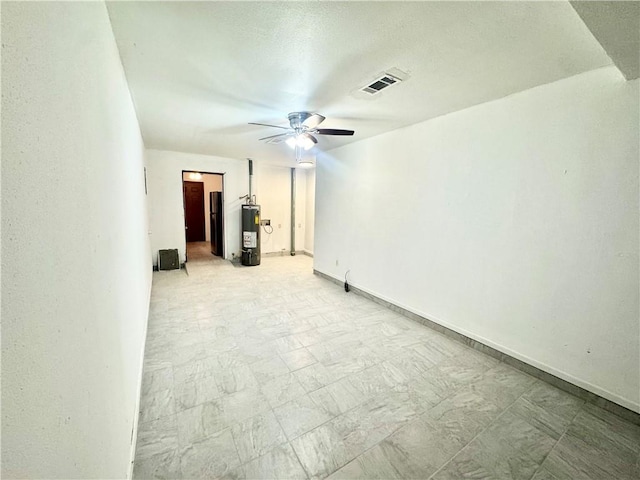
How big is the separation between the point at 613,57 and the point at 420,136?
1.75 metres

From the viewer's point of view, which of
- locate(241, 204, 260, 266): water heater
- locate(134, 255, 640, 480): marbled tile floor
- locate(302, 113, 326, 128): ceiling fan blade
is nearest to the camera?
locate(134, 255, 640, 480): marbled tile floor

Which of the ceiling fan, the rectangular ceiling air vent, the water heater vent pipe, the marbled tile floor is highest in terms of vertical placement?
the rectangular ceiling air vent

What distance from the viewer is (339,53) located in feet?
5.93

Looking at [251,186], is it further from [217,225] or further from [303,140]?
[303,140]

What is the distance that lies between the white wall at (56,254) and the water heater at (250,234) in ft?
15.6

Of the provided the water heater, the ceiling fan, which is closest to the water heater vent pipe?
the water heater

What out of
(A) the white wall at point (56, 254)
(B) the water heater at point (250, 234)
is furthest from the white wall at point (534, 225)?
(B) the water heater at point (250, 234)

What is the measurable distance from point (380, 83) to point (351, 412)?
2599mm

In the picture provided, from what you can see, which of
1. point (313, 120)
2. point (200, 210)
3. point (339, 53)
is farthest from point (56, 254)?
point (200, 210)

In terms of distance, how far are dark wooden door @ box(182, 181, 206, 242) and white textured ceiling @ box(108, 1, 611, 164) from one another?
6.27m

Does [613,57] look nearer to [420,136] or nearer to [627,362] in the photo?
[420,136]

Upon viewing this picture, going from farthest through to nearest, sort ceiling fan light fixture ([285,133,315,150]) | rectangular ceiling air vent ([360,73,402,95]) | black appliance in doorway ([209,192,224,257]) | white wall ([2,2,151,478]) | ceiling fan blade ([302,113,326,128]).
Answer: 1. black appliance in doorway ([209,192,224,257])
2. ceiling fan light fixture ([285,133,315,150])
3. ceiling fan blade ([302,113,326,128])
4. rectangular ceiling air vent ([360,73,402,95])
5. white wall ([2,2,151,478])

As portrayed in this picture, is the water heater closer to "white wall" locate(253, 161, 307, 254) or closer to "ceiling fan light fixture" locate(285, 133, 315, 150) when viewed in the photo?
"white wall" locate(253, 161, 307, 254)

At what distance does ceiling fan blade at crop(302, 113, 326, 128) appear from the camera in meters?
2.85
